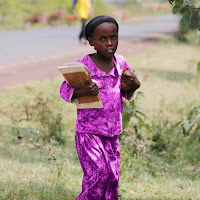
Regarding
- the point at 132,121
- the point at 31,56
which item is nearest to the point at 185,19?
the point at 132,121

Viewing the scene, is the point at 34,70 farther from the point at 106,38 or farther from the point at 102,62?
the point at 106,38

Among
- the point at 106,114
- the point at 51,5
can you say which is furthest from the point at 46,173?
the point at 51,5

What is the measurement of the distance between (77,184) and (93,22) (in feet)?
5.20

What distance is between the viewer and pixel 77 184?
371cm

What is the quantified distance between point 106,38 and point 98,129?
0.59m

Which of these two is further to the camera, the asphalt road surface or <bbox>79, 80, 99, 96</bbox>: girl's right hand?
the asphalt road surface

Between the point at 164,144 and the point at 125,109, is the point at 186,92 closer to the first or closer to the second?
the point at 164,144

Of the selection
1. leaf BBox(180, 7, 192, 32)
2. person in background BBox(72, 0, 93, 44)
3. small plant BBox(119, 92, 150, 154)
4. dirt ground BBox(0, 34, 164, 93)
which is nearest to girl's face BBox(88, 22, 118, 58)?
leaf BBox(180, 7, 192, 32)

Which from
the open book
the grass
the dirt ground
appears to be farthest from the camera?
the dirt ground

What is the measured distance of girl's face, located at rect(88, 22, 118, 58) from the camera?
270cm

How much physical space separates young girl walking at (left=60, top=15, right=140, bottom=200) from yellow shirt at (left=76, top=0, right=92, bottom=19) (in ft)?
31.9

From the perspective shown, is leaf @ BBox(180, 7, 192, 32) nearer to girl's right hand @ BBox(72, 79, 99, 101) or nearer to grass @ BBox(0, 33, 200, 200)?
girl's right hand @ BBox(72, 79, 99, 101)

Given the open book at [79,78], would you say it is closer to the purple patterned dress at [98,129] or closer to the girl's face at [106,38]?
the purple patterned dress at [98,129]

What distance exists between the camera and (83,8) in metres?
12.4
